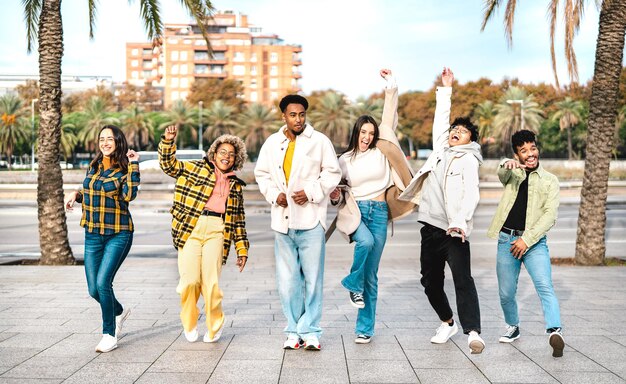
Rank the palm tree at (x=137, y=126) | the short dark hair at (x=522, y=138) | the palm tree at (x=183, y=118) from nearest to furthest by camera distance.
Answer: the short dark hair at (x=522, y=138) → the palm tree at (x=137, y=126) → the palm tree at (x=183, y=118)

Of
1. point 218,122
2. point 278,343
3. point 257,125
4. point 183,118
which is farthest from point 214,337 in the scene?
point 183,118

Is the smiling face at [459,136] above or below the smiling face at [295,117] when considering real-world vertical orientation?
below

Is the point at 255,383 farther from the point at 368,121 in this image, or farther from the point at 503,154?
the point at 503,154

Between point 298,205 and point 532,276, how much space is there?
192 centimetres

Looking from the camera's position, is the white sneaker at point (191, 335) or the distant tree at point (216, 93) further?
the distant tree at point (216, 93)

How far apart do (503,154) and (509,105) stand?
8.33 meters

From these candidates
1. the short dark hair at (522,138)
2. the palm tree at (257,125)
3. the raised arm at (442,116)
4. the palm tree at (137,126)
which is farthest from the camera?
the palm tree at (137,126)

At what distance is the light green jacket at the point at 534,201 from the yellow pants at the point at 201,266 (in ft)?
7.19

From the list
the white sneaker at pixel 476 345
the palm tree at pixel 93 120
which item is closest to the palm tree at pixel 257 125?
the palm tree at pixel 93 120

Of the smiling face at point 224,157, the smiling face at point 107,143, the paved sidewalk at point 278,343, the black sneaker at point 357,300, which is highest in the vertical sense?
the smiling face at point 107,143

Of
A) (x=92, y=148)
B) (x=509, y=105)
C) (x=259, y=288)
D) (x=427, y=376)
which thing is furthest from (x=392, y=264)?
(x=92, y=148)

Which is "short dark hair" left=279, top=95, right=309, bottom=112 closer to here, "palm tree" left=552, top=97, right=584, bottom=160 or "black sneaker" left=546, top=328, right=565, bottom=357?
"black sneaker" left=546, top=328, right=565, bottom=357

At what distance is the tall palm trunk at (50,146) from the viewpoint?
12.0 meters

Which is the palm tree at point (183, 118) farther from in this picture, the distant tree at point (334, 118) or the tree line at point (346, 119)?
the distant tree at point (334, 118)
